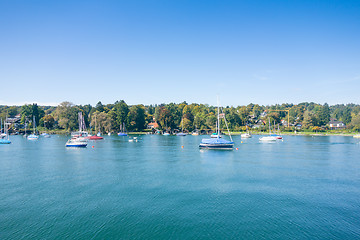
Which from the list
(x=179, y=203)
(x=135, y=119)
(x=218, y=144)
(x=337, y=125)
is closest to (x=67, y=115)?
(x=135, y=119)

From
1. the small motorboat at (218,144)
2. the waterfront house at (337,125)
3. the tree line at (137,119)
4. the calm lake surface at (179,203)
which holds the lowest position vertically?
the calm lake surface at (179,203)

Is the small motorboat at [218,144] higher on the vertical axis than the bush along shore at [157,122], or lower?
lower

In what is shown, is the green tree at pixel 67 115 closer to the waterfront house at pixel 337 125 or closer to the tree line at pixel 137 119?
the tree line at pixel 137 119

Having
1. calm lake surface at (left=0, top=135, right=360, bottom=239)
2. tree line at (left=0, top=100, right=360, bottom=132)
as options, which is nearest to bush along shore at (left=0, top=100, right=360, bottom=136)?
tree line at (left=0, top=100, right=360, bottom=132)

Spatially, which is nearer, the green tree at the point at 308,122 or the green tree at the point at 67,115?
the green tree at the point at 67,115

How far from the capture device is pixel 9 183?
91.9 feet

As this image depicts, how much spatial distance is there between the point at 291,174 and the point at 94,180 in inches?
1086

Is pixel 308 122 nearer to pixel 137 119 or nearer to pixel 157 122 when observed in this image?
pixel 157 122

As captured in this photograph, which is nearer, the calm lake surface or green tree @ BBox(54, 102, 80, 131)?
the calm lake surface

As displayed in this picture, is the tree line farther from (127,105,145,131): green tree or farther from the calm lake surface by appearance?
the calm lake surface

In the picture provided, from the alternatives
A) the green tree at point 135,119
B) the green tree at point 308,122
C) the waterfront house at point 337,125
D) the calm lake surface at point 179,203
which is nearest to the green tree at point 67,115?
the green tree at point 135,119

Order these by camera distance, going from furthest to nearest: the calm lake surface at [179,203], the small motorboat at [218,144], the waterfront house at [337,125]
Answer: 1. the waterfront house at [337,125]
2. the small motorboat at [218,144]
3. the calm lake surface at [179,203]

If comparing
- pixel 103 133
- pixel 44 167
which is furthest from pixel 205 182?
pixel 103 133

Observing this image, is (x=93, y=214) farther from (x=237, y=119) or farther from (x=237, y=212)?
(x=237, y=119)
